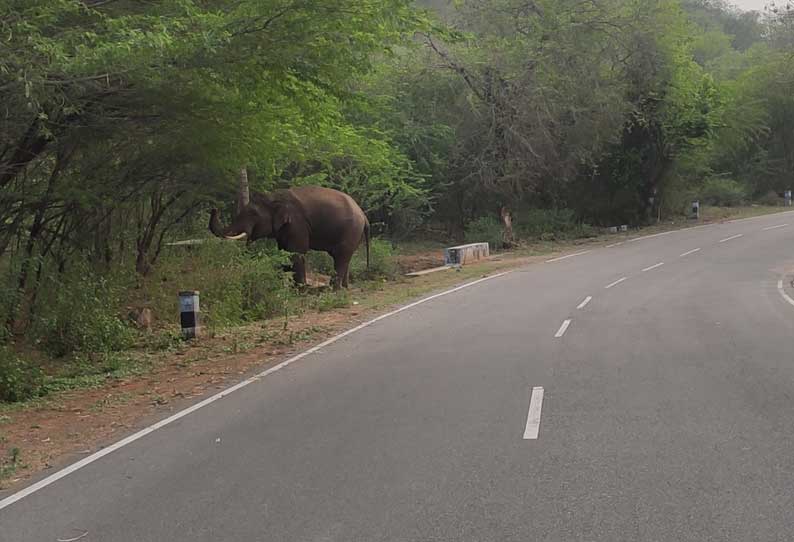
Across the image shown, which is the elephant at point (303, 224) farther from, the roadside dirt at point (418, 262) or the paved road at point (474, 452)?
the paved road at point (474, 452)

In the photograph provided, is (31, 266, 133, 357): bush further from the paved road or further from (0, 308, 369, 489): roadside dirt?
the paved road

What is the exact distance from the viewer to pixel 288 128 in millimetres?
13820

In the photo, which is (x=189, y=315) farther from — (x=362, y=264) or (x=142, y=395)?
(x=362, y=264)

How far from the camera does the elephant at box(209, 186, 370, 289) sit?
19812 millimetres

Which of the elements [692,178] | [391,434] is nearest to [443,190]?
[692,178]

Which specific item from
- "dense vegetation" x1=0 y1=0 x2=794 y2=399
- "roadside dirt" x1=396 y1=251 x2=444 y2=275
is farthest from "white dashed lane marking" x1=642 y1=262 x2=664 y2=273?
"dense vegetation" x1=0 y1=0 x2=794 y2=399

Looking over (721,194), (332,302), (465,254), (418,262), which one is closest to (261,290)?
(332,302)

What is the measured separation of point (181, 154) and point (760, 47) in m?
56.7

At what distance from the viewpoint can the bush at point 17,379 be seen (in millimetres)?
10289

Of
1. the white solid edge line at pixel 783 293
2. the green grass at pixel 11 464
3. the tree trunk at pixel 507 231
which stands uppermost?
the tree trunk at pixel 507 231

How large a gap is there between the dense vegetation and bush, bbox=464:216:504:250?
0.10 meters

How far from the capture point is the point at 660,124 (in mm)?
38938

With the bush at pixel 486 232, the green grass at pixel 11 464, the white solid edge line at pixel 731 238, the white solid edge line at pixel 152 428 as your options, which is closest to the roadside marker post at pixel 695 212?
the white solid edge line at pixel 731 238

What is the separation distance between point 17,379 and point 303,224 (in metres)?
Result: 11.4
